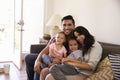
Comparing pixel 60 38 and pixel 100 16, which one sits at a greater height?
pixel 100 16

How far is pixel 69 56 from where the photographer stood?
2500 millimetres

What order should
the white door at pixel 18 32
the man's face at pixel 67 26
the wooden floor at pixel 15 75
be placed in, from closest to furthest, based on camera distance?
the man's face at pixel 67 26 < the wooden floor at pixel 15 75 < the white door at pixel 18 32

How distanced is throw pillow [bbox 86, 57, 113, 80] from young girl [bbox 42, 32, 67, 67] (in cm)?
61

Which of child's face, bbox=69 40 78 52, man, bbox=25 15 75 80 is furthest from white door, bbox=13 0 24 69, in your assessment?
child's face, bbox=69 40 78 52

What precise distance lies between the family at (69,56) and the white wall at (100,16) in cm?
46

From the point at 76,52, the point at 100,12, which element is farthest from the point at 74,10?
the point at 76,52

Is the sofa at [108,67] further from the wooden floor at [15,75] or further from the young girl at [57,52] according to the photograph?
the wooden floor at [15,75]

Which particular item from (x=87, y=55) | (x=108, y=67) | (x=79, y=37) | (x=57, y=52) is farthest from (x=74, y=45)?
(x=108, y=67)

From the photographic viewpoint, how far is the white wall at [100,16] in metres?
2.74

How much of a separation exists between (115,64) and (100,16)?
3.53 feet

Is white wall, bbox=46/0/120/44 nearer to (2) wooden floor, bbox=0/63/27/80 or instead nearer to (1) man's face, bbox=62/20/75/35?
(1) man's face, bbox=62/20/75/35

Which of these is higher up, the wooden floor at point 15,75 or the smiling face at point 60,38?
the smiling face at point 60,38

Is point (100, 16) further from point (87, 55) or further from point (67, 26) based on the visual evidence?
point (87, 55)

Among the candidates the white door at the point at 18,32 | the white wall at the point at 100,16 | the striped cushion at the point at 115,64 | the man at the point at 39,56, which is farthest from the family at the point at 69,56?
the white door at the point at 18,32
